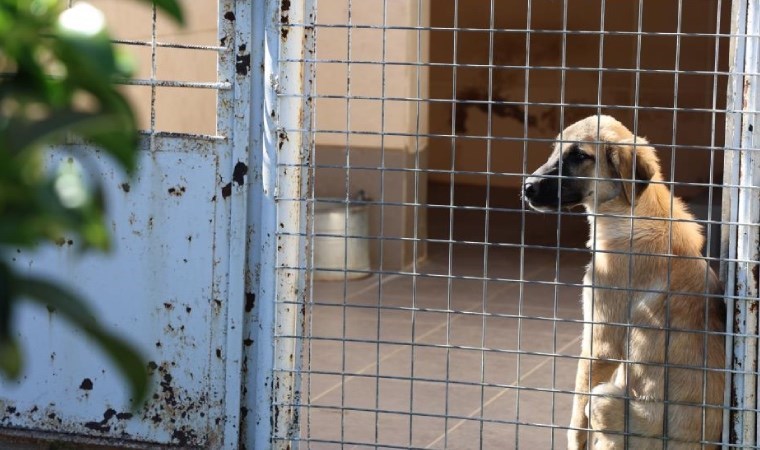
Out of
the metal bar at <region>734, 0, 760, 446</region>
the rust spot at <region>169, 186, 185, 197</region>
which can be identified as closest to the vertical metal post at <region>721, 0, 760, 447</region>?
the metal bar at <region>734, 0, 760, 446</region>

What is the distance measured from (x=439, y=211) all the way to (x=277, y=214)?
7588 mm

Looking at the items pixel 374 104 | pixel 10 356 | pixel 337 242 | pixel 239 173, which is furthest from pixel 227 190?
pixel 374 104

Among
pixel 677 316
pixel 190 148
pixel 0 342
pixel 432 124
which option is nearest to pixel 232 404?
pixel 190 148

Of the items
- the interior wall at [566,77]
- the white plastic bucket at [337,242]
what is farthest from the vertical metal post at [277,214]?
the interior wall at [566,77]

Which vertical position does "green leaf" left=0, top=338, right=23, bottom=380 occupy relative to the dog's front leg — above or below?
above

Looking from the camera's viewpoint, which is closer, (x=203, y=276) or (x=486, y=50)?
(x=203, y=276)

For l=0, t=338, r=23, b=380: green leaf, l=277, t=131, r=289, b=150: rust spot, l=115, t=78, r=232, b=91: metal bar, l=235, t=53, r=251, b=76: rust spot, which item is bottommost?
l=0, t=338, r=23, b=380: green leaf

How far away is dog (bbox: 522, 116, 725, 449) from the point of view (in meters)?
3.65

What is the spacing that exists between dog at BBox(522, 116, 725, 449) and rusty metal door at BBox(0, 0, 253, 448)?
3.57ft

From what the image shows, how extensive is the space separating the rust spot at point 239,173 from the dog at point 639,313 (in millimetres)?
998

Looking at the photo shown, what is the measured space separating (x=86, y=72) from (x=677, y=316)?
334 cm

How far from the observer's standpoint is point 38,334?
3.95m

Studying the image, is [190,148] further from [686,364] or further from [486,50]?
[486,50]

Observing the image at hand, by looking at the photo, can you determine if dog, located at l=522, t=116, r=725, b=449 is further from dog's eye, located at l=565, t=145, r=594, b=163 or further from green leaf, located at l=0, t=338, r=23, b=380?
green leaf, located at l=0, t=338, r=23, b=380
